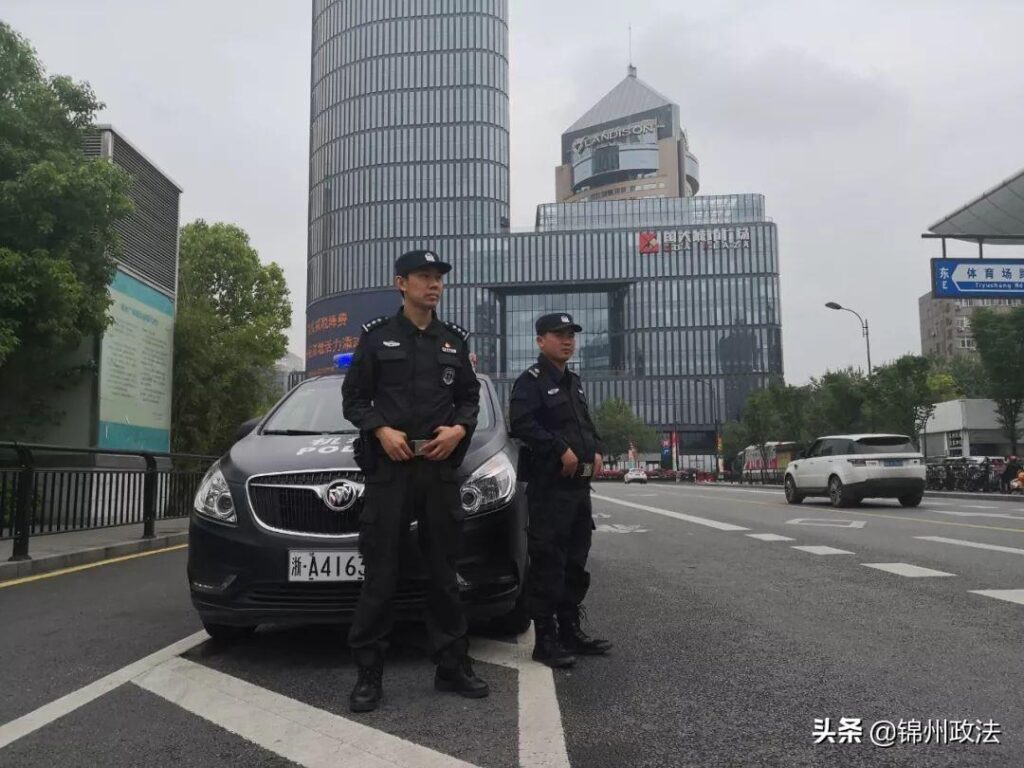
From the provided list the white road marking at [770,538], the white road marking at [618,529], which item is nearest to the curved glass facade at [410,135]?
the white road marking at [618,529]

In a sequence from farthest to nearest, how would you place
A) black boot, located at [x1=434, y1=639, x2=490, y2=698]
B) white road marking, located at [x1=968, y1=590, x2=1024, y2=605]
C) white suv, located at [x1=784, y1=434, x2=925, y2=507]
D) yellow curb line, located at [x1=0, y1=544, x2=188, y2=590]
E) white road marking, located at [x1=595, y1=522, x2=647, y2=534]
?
1. white suv, located at [x1=784, y1=434, x2=925, y2=507]
2. white road marking, located at [x1=595, y1=522, x2=647, y2=534]
3. yellow curb line, located at [x1=0, y1=544, x2=188, y2=590]
4. white road marking, located at [x1=968, y1=590, x2=1024, y2=605]
5. black boot, located at [x1=434, y1=639, x2=490, y2=698]

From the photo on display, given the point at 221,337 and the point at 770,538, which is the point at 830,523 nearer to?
the point at 770,538

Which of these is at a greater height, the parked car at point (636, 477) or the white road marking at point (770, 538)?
the white road marking at point (770, 538)

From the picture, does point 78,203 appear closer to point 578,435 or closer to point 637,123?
point 578,435

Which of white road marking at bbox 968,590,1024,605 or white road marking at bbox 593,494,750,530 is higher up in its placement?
white road marking at bbox 968,590,1024,605

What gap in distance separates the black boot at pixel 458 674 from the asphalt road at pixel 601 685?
0.07m

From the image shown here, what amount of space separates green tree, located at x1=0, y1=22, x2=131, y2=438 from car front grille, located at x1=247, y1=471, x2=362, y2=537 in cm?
1051

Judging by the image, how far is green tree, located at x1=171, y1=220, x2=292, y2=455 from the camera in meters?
23.0

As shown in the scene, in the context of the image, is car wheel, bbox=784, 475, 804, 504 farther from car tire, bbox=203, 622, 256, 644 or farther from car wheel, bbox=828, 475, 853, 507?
car tire, bbox=203, 622, 256, 644

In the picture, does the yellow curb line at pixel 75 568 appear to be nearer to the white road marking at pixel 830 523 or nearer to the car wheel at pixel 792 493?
the white road marking at pixel 830 523

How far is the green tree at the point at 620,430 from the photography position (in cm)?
8975


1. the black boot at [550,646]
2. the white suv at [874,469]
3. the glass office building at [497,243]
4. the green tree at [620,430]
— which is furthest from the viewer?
the glass office building at [497,243]

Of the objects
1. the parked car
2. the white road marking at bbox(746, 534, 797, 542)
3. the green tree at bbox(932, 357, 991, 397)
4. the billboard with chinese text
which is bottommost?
the parked car

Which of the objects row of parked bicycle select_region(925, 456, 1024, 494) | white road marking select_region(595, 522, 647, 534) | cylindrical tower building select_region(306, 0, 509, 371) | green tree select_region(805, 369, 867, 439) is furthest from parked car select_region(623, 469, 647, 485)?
white road marking select_region(595, 522, 647, 534)
